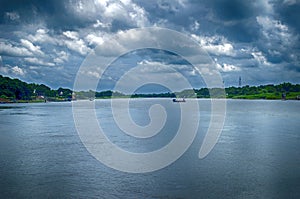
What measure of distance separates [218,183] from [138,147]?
9769mm

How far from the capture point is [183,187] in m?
12.8

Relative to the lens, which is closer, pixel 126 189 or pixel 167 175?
pixel 126 189

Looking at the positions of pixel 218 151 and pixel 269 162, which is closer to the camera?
pixel 269 162

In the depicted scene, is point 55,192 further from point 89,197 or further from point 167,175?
point 167,175

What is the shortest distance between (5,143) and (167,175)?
48.6 feet

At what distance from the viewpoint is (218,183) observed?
43.7 feet

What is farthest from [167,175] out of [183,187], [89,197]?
[89,197]

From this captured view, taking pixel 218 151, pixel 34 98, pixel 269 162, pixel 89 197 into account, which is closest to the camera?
pixel 89 197

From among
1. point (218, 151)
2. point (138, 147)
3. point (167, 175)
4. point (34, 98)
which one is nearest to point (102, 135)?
point (138, 147)

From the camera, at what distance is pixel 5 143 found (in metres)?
23.7

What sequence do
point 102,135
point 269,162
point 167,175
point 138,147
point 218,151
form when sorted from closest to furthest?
point 167,175 → point 269,162 → point 218,151 → point 138,147 → point 102,135

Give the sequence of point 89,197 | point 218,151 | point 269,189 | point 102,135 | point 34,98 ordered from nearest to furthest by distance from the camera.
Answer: point 89,197 < point 269,189 < point 218,151 < point 102,135 < point 34,98

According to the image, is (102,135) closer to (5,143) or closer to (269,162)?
(5,143)

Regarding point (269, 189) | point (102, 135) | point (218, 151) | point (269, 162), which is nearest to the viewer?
point (269, 189)
